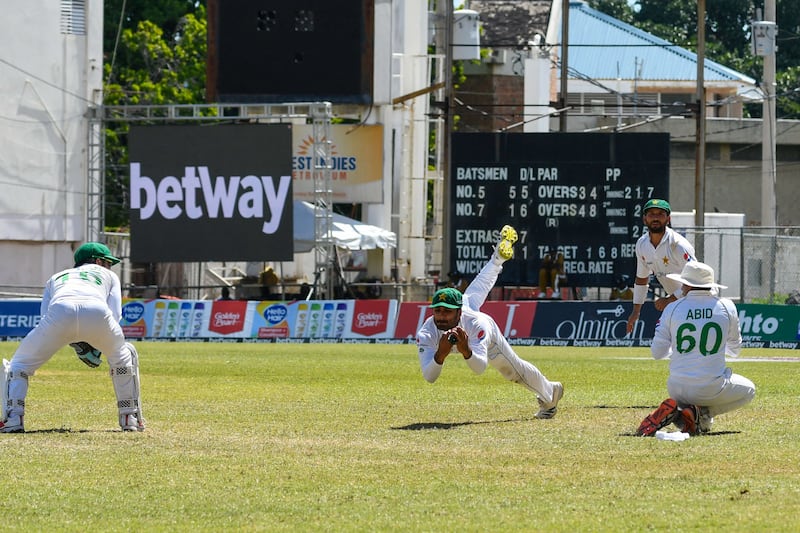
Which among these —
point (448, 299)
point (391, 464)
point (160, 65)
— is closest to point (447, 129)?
point (448, 299)

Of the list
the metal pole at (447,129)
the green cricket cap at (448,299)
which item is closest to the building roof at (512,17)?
the metal pole at (447,129)

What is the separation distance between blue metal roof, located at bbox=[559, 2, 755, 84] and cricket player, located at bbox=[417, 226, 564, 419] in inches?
2563

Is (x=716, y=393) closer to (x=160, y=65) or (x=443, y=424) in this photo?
(x=443, y=424)

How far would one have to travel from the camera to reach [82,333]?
12125mm

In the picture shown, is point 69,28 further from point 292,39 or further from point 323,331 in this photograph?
point 323,331

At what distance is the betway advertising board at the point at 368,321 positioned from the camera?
104ft

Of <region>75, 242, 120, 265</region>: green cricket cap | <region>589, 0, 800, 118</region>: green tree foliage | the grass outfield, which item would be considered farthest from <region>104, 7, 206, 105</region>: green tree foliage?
<region>75, 242, 120, 265</region>: green cricket cap

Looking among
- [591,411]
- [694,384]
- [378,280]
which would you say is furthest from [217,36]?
[694,384]

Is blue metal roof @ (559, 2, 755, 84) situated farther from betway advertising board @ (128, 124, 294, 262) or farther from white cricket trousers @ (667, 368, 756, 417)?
white cricket trousers @ (667, 368, 756, 417)

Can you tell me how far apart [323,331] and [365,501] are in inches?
996

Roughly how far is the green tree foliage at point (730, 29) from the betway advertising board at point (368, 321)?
51.8m

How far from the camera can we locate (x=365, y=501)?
9039 mm

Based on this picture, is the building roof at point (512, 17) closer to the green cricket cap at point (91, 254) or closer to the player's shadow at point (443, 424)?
the player's shadow at point (443, 424)

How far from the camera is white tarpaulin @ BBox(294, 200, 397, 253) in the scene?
4297cm
